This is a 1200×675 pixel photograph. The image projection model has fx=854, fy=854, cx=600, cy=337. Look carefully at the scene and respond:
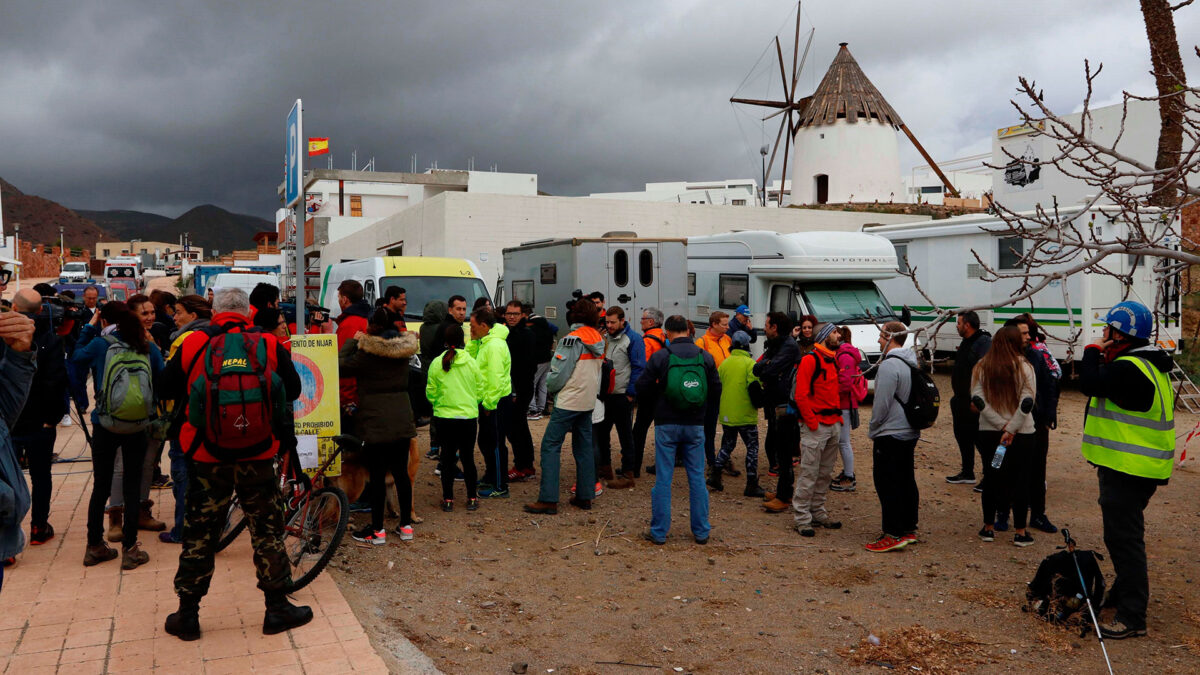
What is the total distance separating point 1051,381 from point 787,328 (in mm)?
2321

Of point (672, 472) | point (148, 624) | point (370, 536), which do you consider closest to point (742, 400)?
point (672, 472)

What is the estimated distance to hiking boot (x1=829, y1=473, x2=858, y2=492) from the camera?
8.87 meters

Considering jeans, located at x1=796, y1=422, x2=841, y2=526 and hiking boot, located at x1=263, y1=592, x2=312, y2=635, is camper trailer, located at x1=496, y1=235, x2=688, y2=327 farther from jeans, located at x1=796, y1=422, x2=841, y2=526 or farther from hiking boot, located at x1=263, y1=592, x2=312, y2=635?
hiking boot, located at x1=263, y1=592, x2=312, y2=635

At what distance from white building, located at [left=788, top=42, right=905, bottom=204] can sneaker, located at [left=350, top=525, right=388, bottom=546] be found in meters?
36.4

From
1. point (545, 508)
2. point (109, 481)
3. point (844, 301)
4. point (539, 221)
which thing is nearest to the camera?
point (109, 481)

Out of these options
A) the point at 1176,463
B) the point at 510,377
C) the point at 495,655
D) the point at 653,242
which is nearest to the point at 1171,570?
the point at 1176,463

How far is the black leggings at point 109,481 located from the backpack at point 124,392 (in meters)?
0.12

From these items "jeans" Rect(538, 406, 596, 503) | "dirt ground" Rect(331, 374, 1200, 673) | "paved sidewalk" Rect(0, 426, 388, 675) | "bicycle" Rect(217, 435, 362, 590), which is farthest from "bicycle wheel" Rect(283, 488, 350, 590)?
"jeans" Rect(538, 406, 596, 503)

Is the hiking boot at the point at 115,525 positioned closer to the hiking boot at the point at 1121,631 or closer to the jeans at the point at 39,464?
the jeans at the point at 39,464

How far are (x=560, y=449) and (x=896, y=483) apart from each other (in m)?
2.92

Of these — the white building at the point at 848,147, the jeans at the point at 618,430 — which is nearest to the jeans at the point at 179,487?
the jeans at the point at 618,430

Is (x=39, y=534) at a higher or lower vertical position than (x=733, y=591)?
higher

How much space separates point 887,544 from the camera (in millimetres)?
6875

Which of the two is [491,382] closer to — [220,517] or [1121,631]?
[220,517]
